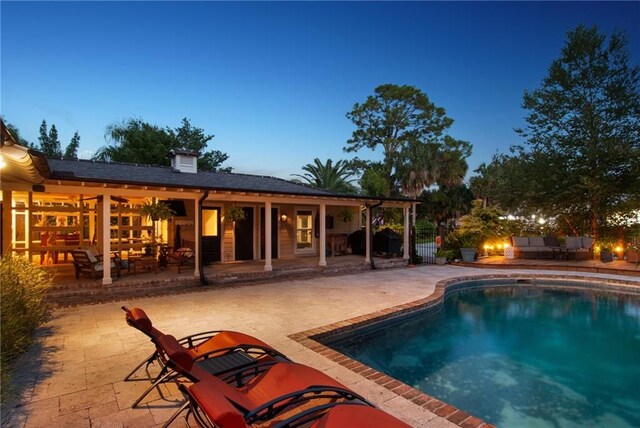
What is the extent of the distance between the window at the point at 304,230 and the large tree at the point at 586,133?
1151 centimetres

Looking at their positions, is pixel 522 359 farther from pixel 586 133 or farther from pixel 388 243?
pixel 586 133

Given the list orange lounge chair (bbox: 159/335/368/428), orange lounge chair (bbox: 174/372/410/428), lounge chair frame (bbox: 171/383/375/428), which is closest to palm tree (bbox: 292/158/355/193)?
orange lounge chair (bbox: 159/335/368/428)

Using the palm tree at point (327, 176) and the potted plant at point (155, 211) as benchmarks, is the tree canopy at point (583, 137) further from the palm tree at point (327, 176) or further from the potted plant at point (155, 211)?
the potted plant at point (155, 211)

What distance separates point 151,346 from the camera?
488 cm

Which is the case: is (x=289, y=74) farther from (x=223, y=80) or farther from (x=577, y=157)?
(x=577, y=157)

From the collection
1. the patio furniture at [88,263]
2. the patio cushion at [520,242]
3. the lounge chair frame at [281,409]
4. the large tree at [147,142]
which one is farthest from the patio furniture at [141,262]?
the large tree at [147,142]

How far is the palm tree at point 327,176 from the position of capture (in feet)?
85.0

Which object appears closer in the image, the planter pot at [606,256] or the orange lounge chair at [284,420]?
the orange lounge chair at [284,420]

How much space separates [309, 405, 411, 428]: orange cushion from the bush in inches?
133

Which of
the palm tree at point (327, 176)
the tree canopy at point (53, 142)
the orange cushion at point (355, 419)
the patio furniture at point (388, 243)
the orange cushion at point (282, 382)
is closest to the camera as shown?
the orange cushion at point (355, 419)

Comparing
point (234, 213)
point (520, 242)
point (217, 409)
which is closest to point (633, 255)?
point (520, 242)

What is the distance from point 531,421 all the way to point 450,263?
11070mm

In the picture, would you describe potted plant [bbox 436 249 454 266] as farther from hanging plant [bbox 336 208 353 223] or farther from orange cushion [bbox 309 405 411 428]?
orange cushion [bbox 309 405 411 428]

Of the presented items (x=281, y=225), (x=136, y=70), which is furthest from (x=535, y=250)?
(x=136, y=70)
